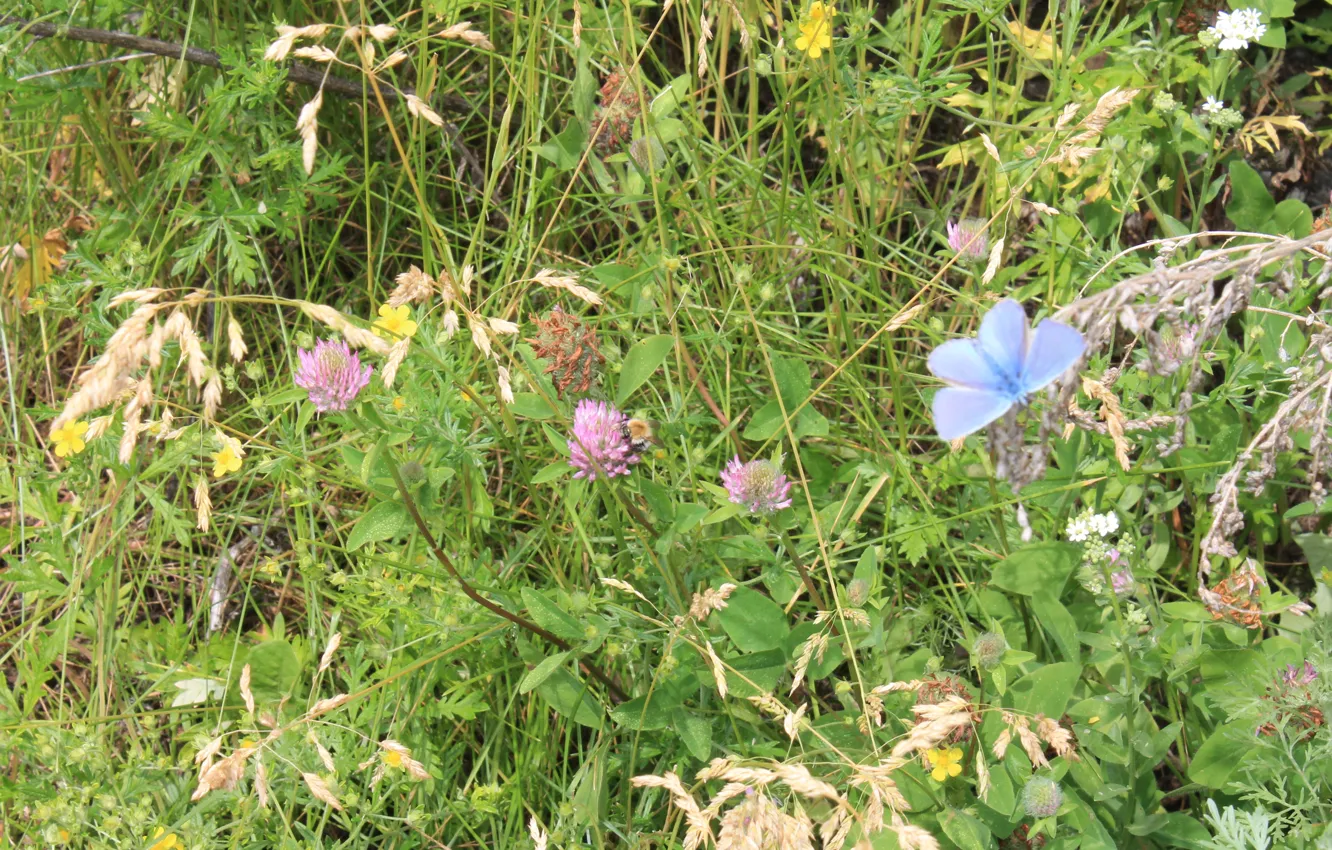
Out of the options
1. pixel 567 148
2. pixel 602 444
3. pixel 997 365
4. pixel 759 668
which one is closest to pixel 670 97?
pixel 567 148

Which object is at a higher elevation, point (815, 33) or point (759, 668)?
point (815, 33)

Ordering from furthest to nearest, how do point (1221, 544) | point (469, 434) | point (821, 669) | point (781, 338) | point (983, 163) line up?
point (983, 163), point (781, 338), point (469, 434), point (821, 669), point (1221, 544)

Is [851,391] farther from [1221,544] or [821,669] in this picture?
[1221,544]

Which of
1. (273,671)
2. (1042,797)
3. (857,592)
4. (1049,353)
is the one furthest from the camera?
(273,671)

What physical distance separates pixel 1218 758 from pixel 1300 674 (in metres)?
0.19

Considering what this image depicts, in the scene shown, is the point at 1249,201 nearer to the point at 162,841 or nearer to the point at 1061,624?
the point at 1061,624

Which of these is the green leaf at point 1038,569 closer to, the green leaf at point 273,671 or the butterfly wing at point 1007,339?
the butterfly wing at point 1007,339

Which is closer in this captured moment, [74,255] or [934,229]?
[74,255]

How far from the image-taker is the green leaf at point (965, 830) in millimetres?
1587

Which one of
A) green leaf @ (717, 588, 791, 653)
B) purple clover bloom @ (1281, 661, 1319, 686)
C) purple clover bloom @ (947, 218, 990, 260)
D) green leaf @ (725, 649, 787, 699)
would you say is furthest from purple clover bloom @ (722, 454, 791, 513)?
purple clover bloom @ (1281, 661, 1319, 686)

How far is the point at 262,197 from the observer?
8.51ft

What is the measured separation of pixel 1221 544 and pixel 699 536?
2.77ft

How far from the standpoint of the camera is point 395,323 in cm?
172

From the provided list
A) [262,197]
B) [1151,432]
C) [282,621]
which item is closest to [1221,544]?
[1151,432]
